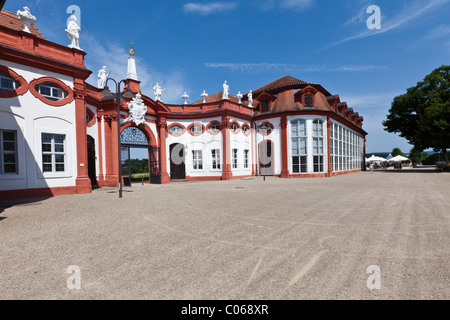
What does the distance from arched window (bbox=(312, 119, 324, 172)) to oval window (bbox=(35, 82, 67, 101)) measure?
2171cm

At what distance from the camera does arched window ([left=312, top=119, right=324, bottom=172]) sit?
971 inches

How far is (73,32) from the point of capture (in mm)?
12961

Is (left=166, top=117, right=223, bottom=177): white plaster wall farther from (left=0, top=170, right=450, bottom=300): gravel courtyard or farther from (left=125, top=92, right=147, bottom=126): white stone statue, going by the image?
(left=0, top=170, right=450, bottom=300): gravel courtyard

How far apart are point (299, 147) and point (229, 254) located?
22250 mm

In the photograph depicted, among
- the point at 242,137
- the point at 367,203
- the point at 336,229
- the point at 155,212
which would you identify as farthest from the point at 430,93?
the point at 155,212

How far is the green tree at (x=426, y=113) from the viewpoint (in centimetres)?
2648

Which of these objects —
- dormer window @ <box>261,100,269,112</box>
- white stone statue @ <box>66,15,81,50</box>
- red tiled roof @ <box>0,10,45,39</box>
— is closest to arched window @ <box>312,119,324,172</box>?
dormer window @ <box>261,100,269,112</box>

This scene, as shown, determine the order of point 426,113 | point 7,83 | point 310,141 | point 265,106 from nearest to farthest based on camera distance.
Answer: point 7,83 → point 310,141 → point 265,106 → point 426,113

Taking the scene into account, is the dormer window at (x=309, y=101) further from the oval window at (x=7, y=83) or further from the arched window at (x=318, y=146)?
the oval window at (x=7, y=83)

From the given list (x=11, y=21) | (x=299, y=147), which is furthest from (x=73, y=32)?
(x=299, y=147)

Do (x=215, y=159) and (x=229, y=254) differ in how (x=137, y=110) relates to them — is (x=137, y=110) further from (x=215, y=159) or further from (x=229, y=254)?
(x=229, y=254)

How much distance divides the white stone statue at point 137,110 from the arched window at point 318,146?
55.7ft

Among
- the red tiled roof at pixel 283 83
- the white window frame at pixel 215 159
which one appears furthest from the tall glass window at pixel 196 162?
the red tiled roof at pixel 283 83
